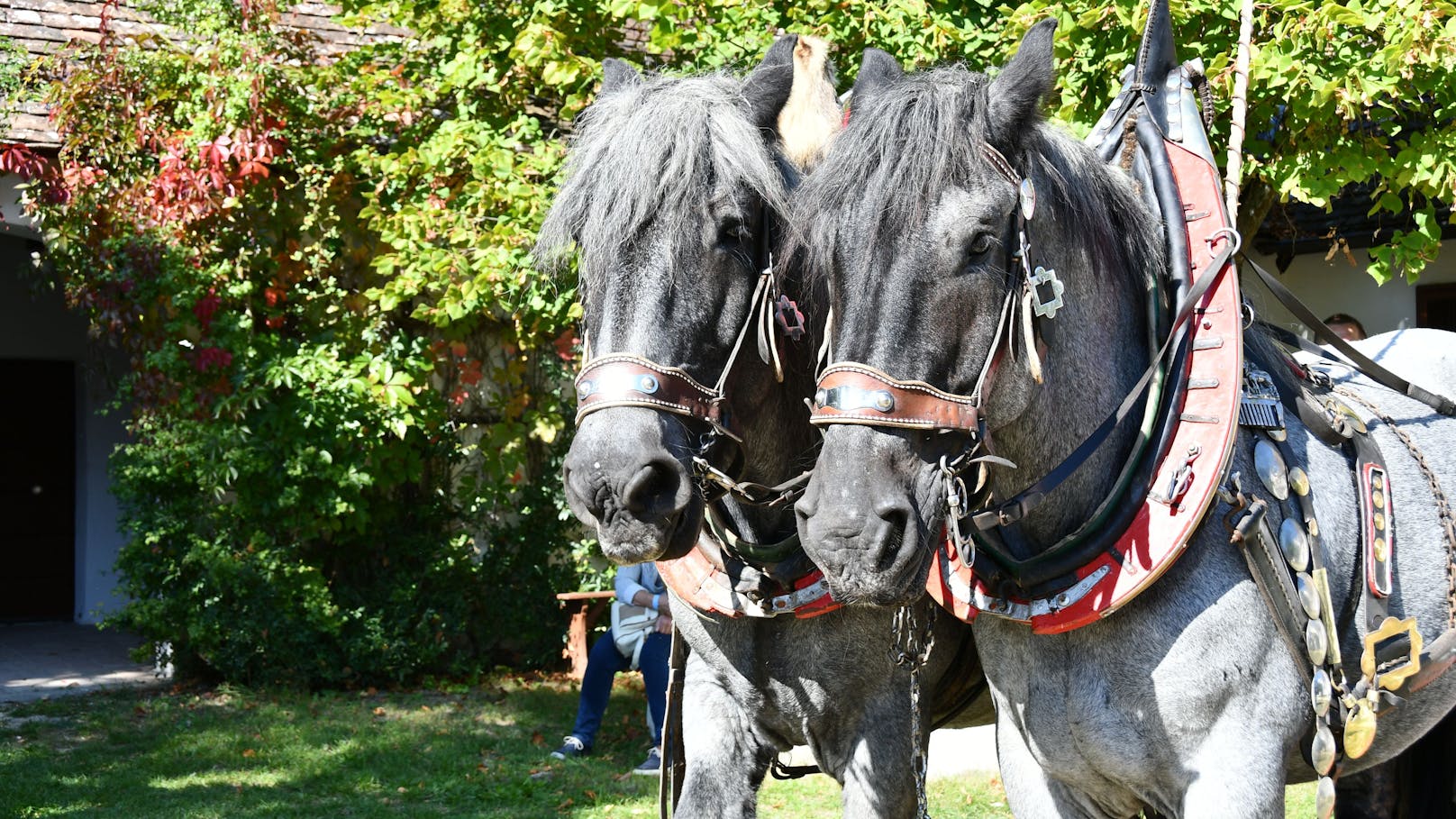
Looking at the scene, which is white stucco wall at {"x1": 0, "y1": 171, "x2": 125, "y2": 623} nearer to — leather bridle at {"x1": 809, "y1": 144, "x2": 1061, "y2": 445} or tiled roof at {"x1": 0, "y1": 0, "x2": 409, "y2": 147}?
tiled roof at {"x1": 0, "y1": 0, "x2": 409, "y2": 147}

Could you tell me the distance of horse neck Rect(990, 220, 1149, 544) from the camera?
2.23 m

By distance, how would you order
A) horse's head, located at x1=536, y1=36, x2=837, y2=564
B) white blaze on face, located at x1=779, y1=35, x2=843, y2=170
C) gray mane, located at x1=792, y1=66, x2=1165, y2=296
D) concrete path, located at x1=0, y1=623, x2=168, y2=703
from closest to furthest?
gray mane, located at x1=792, y1=66, x2=1165, y2=296 < horse's head, located at x1=536, y1=36, x2=837, y2=564 < white blaze on face, located at x1=779, y1=35, x2=843, y2=170 < concrete path, located at x1=0, y1=623, x2=168, y2=703

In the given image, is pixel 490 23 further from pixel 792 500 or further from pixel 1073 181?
pixel 1073 181

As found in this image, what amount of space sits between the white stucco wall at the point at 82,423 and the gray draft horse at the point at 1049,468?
9950 millimetres

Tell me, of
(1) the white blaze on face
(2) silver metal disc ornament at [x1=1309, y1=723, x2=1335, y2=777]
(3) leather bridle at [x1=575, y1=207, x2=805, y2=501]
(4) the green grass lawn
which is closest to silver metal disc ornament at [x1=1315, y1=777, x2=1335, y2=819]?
(2) silver metal disc ornament at [x1=1309, y1=723, x2=1335, y2=777]

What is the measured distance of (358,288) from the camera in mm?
8305

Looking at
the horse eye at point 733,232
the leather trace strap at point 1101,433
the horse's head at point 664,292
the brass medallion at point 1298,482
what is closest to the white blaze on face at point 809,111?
the horse's head at point 664,292

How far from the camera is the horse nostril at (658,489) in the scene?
7.75 feet

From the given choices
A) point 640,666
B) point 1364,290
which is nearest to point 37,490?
point 640,666

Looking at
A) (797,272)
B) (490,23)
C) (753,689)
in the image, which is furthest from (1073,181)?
(490,23)

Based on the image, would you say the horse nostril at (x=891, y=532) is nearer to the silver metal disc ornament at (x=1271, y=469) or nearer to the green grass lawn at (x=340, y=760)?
the silver metal disc ornament at (x=1271, y=469)

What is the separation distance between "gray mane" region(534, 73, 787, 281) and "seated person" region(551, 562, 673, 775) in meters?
3.70

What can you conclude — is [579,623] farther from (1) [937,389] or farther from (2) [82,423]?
(1) [937,389]

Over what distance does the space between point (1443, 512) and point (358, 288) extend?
22.7ft
